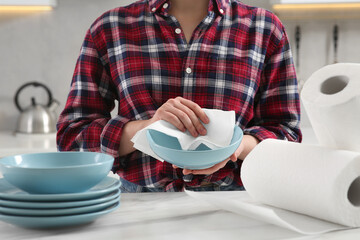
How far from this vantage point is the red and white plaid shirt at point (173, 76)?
1231 millimetres

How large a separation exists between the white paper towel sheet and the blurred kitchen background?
6.20 feet

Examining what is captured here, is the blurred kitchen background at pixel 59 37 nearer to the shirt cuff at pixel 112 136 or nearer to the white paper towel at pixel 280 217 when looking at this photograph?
the shirt cuff at pixel 112 136

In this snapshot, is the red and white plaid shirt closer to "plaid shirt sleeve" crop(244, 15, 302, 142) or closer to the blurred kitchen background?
"plaid shirt sleeve" crop(244, 15, 302, 142)

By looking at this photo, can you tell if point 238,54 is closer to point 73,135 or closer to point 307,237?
point 73,135

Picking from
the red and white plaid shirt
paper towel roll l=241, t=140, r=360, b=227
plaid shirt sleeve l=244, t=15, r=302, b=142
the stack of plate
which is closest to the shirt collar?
the red and white plaid shirt

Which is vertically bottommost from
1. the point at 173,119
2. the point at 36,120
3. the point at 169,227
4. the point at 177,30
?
the point at 36,120

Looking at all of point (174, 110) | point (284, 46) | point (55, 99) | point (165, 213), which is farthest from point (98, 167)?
point (55, 99)

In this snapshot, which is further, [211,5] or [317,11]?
[317,11]

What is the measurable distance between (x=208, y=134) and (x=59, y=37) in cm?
184

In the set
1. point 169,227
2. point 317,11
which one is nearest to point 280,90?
point 169,227

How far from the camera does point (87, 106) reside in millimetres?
1293

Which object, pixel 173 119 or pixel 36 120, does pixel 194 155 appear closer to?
pixel 173 119

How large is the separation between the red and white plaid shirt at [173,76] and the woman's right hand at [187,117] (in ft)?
0.93

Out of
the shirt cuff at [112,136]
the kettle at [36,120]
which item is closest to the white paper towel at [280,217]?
the shirt cuff at [112,136]
